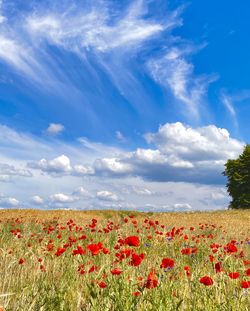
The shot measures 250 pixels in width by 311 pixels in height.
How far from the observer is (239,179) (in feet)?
168

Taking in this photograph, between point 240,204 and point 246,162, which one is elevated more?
point 246,162

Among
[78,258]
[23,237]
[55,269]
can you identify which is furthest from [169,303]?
[23,237]

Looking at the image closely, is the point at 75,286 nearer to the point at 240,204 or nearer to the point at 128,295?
the point at 128,295

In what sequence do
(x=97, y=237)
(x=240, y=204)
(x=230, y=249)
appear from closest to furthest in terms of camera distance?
(x=230, y=249) → (x=97, y=237) → (x=240, y=204)

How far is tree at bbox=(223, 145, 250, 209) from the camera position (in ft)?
167

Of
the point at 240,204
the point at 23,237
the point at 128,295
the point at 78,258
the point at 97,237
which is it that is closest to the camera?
the point at 128,295

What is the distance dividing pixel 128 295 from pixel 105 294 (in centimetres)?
26

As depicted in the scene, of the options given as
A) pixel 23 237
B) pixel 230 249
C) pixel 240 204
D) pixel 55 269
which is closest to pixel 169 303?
pixel 230 249

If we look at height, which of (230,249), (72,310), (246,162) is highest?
(246,162)

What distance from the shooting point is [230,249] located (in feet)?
16.4

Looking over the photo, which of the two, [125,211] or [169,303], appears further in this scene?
[125,211]

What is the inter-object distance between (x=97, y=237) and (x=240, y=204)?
139ft

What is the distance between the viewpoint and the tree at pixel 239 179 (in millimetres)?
50756

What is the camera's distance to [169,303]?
12.7 ft
